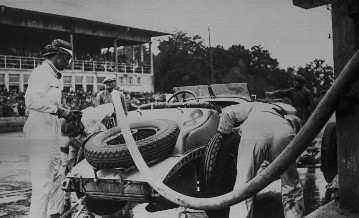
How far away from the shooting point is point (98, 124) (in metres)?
5.29

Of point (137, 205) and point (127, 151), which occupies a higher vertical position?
point (127, 151)

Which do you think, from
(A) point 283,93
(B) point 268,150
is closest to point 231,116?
(B) point 268,150

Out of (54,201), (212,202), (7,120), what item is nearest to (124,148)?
(54,201)

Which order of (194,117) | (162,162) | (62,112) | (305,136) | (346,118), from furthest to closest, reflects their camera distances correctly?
(194,117), (62,112), (162,162), (346,118), (305,136)

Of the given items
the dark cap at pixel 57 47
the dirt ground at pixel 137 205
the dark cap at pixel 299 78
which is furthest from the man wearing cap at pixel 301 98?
the dark cap at pixel 57 47

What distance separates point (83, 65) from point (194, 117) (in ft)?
88.3

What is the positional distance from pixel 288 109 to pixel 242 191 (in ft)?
16.1

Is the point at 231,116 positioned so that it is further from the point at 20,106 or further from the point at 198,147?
the point at 20,106

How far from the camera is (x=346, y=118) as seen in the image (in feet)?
5.85

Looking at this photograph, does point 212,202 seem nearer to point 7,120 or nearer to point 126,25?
point 7,120

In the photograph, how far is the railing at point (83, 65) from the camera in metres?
26.3

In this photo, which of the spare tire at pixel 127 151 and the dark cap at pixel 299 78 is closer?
the spare tire at pixel 127 151

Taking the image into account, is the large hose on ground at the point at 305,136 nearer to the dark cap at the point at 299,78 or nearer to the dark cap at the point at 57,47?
the dark cap at the point at 57,47

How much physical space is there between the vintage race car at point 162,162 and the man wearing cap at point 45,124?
0.24 m
